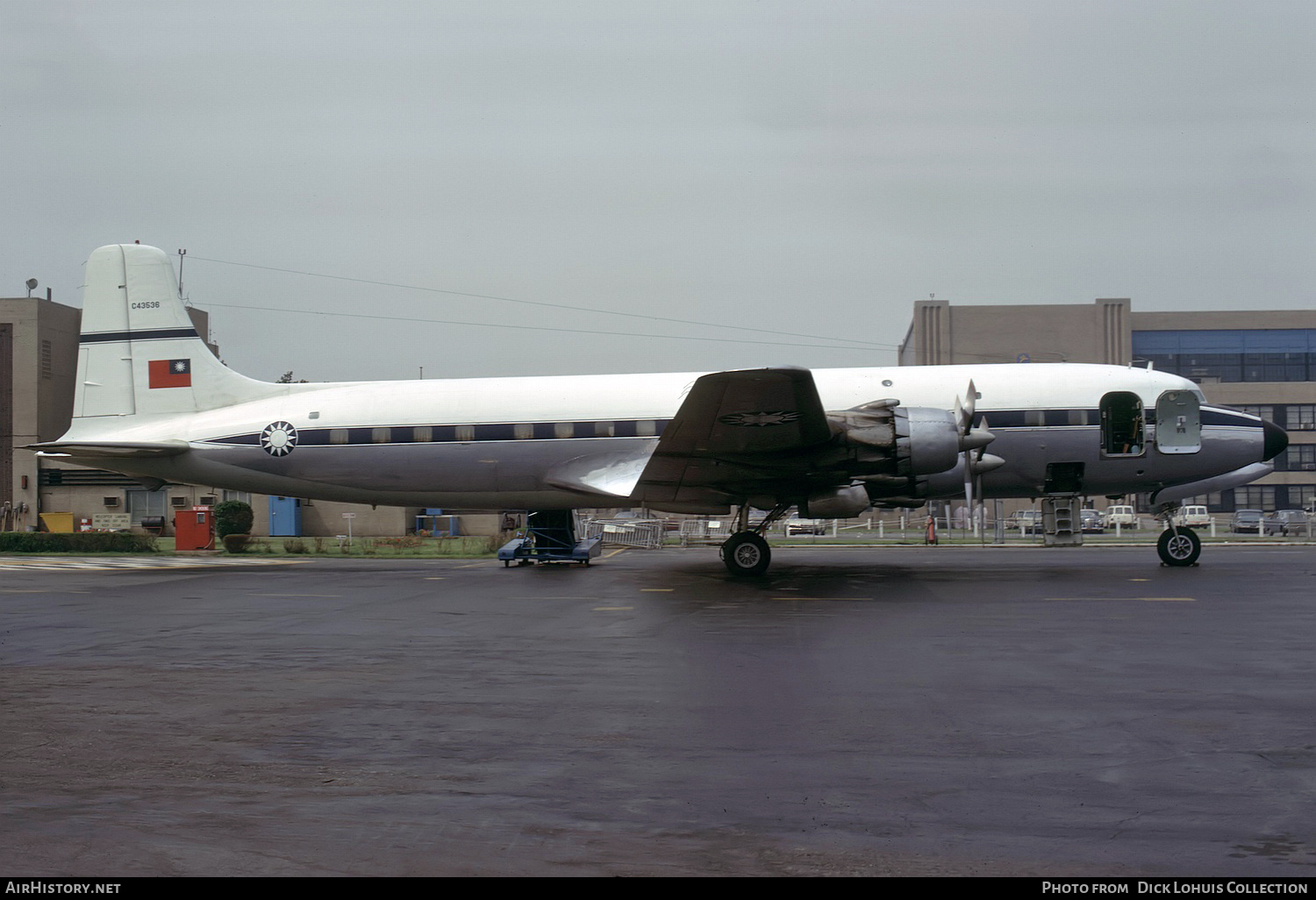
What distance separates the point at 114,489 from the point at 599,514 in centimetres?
2376

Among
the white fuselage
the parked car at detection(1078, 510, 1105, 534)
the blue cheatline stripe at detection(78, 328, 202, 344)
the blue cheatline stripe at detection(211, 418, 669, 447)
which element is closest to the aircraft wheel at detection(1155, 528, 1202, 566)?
the white fuselage

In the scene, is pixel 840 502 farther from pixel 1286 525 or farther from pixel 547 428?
pixel 1286 525

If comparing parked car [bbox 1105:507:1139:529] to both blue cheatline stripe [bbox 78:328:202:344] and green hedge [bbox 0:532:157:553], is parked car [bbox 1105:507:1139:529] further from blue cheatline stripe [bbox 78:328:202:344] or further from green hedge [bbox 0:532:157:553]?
blue cheatline stripe [bbox 78:328:202:344]

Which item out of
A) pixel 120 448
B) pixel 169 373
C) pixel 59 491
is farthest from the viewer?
pixel 59 491

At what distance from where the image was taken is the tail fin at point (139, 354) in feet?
A: 73.7

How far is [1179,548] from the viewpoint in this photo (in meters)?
20.0

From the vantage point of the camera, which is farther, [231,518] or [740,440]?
[231,518]

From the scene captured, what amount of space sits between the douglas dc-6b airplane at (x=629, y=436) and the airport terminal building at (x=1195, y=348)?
48.2 m

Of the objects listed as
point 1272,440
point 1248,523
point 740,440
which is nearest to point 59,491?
point 740,440

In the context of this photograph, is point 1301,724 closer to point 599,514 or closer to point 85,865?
point 85,865

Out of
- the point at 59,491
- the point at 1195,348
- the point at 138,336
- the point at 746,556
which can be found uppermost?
the point at 1195,348

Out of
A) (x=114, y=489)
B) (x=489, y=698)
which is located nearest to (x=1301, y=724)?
(x=489, y=698)

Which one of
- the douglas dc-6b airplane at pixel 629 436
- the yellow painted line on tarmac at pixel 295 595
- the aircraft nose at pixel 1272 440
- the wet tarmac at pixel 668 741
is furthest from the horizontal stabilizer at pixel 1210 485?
the yellow painted line on tarmac at pixel 295 595

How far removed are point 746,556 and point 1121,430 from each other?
314 inches
